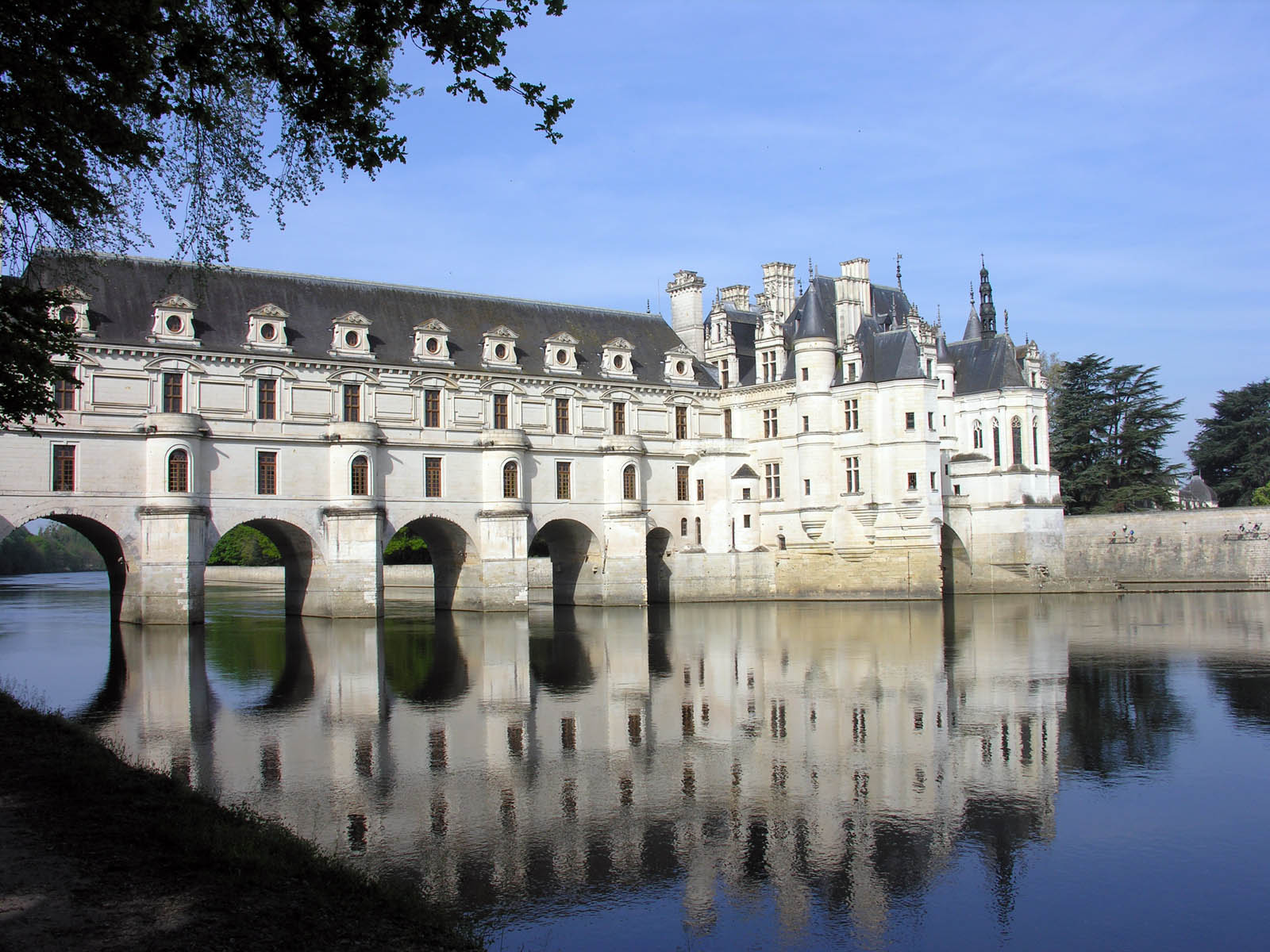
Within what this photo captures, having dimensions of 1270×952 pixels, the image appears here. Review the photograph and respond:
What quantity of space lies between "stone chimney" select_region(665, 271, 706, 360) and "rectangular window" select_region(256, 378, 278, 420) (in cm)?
1882

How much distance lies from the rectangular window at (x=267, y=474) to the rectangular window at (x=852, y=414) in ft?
69.1

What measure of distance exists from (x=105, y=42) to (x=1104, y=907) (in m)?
10.4

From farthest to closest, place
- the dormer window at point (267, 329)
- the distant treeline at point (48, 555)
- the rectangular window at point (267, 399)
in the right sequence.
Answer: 1. the distant treeline at point (48, 555)
2. the dormer window at point (267, 329)
3. the rectangular window at point (267, 399)

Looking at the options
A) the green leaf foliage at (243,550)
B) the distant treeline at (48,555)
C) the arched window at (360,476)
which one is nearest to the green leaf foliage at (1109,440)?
the arched window at (360,476)

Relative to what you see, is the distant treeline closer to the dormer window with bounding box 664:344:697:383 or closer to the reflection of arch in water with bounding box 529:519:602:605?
the reflection of arch in water with bounding box 529:519:602:605

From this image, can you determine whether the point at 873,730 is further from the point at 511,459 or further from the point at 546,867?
the point at 511,459

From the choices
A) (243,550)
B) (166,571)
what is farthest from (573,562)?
(243,550)

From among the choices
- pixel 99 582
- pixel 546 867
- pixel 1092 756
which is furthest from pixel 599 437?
pixel 99 582

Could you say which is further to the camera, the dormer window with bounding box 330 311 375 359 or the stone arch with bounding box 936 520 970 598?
the stone arch with bounding box 936 520 970 598

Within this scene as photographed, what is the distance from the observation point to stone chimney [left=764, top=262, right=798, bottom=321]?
48.7 meters

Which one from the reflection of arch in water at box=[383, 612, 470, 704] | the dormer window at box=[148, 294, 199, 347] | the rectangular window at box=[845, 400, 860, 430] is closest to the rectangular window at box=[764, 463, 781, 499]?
the rectangular window at box=[845, 400, 860, 430]

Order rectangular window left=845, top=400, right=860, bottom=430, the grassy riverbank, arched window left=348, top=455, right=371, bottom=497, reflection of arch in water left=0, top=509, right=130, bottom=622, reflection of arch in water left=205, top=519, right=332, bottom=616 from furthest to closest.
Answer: rectangular window left=845, top=400, right=860, bottom=430 < arched window left=348, top=455, right=371, bottom=497 < reflection of arch in water left=205, top=519, right=332, bottom=616 < reflection of arch in water left=0, top=509, right=130, bottom=622 < the grassy riverbank

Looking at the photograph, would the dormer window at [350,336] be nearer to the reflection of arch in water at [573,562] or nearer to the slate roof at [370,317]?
the slate roof at [370,317]

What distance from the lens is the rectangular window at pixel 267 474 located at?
3397 centimetres
